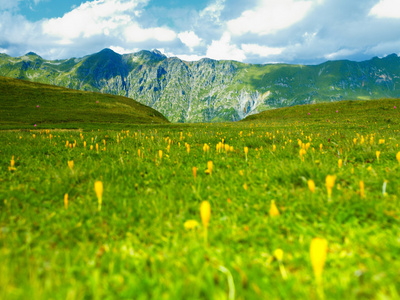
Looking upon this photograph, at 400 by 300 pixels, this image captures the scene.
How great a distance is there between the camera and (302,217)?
250cm

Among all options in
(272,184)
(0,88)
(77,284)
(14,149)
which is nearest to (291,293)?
(77,284)

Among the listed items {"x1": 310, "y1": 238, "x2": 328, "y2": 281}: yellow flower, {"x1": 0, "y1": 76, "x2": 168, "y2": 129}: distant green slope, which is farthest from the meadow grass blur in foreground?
{"x1": 0, "y1": 76, "x2": 168, "y2": 129}: distant green slope

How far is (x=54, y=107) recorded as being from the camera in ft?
178

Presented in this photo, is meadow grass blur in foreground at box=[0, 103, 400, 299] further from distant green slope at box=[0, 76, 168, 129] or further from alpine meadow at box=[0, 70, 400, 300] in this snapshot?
distant green slope at box=[0, 76, 168, 129]

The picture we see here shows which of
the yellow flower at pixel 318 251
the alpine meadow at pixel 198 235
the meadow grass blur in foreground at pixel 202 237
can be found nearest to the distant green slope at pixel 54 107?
the alpine meadow at pixel 198 235

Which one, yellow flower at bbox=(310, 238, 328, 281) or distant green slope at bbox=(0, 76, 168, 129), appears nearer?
yellow flower at bbox=(310, 238, 328, 281)

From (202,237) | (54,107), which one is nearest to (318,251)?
(202,237)

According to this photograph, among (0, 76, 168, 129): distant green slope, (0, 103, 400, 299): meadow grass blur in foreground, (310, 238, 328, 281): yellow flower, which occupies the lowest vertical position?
(0, 103, 400, 299): meadow grass blur in foreground

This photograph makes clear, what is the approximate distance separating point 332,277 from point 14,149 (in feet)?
29.6

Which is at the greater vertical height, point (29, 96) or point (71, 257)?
point (29, 96)

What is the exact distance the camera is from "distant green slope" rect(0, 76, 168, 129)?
43.1 meters

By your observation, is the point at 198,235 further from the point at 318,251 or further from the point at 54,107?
the point at 54,107

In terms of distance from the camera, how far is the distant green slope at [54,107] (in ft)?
141

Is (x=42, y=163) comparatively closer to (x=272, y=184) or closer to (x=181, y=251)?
(x=181, y=251)
